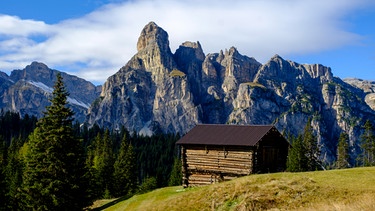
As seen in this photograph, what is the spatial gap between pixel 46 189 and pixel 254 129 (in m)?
22.3

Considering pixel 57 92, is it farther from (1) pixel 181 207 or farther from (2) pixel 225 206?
(2) pixel 225 206

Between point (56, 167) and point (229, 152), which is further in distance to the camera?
point (229, 152)

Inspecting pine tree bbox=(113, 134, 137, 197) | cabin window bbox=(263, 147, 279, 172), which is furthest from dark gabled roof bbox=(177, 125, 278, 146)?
pine tree bbox=(113, 134, 137, 197)

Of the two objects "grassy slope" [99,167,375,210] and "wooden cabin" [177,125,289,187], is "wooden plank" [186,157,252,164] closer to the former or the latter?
Result: "wooden cabin" [177,125,289,187]

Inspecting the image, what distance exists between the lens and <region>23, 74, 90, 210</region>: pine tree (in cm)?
3625

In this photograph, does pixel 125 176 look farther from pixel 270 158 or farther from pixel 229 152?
pixel 270 158

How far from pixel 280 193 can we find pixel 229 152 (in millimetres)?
12886

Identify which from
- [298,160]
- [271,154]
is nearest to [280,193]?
[271,154]

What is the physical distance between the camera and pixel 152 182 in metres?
80.8

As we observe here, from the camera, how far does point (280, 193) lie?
2809cm

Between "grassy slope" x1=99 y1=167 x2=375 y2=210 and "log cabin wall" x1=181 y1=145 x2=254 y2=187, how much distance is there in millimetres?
6647

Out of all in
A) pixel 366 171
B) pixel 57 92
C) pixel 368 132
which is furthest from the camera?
pixel 368 132

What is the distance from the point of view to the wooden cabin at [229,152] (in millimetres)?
39656

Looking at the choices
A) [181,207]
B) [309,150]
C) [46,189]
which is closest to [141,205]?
[181,207]
